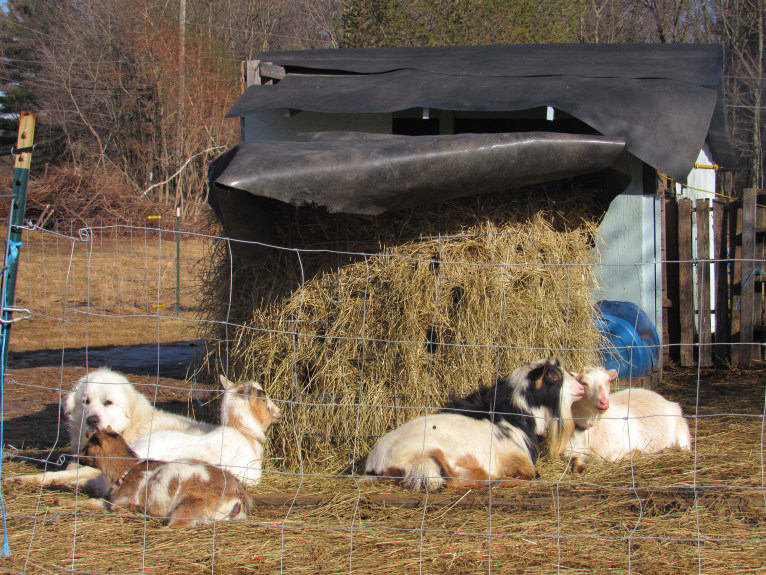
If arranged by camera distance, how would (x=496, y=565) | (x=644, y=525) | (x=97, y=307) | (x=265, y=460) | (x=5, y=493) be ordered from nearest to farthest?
(x=496, y=565) < (x=644, y=525) < (x=5, y=493) < (x=265, y=460) < (x=97, y=307)

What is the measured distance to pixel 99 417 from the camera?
4.93m

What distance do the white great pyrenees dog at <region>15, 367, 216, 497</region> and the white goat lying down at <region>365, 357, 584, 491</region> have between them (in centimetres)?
164

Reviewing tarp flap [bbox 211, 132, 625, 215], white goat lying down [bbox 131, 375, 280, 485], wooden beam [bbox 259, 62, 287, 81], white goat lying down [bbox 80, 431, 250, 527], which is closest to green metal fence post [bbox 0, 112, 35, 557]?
white goat lying down [bbox 80, 431, 250, 527]

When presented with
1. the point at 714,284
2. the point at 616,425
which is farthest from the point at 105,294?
the point at 616,425

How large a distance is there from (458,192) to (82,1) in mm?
31906

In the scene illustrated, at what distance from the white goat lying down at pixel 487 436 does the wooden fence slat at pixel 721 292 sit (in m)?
5.43

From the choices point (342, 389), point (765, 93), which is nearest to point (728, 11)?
point (765, 93)

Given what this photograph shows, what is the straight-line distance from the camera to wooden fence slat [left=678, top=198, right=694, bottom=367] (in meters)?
9.29

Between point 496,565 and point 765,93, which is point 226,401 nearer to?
point 496,565

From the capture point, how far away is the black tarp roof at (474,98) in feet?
15.9

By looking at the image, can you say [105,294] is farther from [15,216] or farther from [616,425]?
[616,425]

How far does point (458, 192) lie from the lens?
5.26 metres

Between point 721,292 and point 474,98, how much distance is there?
518 cm

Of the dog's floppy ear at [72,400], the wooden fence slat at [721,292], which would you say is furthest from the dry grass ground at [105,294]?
the wooden fence slat at [721,292]
